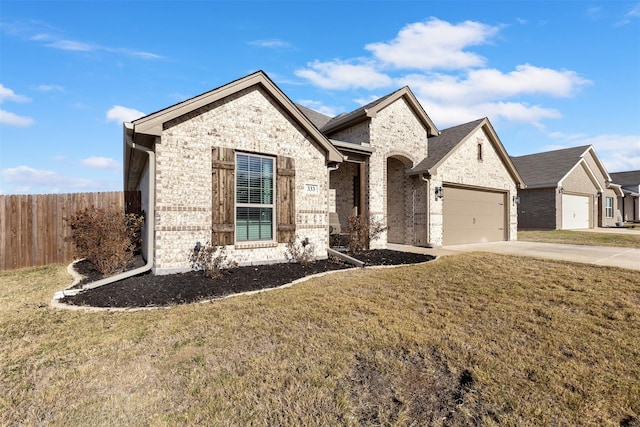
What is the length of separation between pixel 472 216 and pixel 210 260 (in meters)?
12.7

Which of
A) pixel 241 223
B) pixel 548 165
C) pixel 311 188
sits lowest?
pixel 241 223

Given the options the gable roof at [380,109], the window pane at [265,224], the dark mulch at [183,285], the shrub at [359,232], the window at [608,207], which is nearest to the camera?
the dark mulch at [183,285]

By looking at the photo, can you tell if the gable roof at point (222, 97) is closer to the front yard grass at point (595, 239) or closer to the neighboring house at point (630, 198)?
the front yard grass at point (595, 239)

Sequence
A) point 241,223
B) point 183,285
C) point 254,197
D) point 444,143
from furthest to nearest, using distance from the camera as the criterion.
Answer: point 444,143, point 254,197, point 241,223, point 183,285

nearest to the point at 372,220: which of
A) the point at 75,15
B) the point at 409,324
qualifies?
the point at 409,324

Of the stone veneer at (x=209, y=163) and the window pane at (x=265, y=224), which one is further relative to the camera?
the window pane at (x=265, y=224)

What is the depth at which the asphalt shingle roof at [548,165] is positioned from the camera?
21609 mm

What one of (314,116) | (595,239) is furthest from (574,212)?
(314,116)

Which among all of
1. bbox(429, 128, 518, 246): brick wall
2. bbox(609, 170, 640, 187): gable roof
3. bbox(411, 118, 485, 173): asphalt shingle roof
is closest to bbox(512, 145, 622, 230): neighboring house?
bbox(429, 128, 518, 246): brick wall

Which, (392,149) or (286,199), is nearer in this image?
(286,199)

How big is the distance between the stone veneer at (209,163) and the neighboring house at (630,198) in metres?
38.7

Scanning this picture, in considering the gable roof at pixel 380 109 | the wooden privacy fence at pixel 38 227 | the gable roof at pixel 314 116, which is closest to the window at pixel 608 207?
the gable roof at pixel 380 109

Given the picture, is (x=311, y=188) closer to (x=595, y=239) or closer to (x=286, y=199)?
(x=286, y=199)

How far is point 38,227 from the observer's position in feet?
30.1
